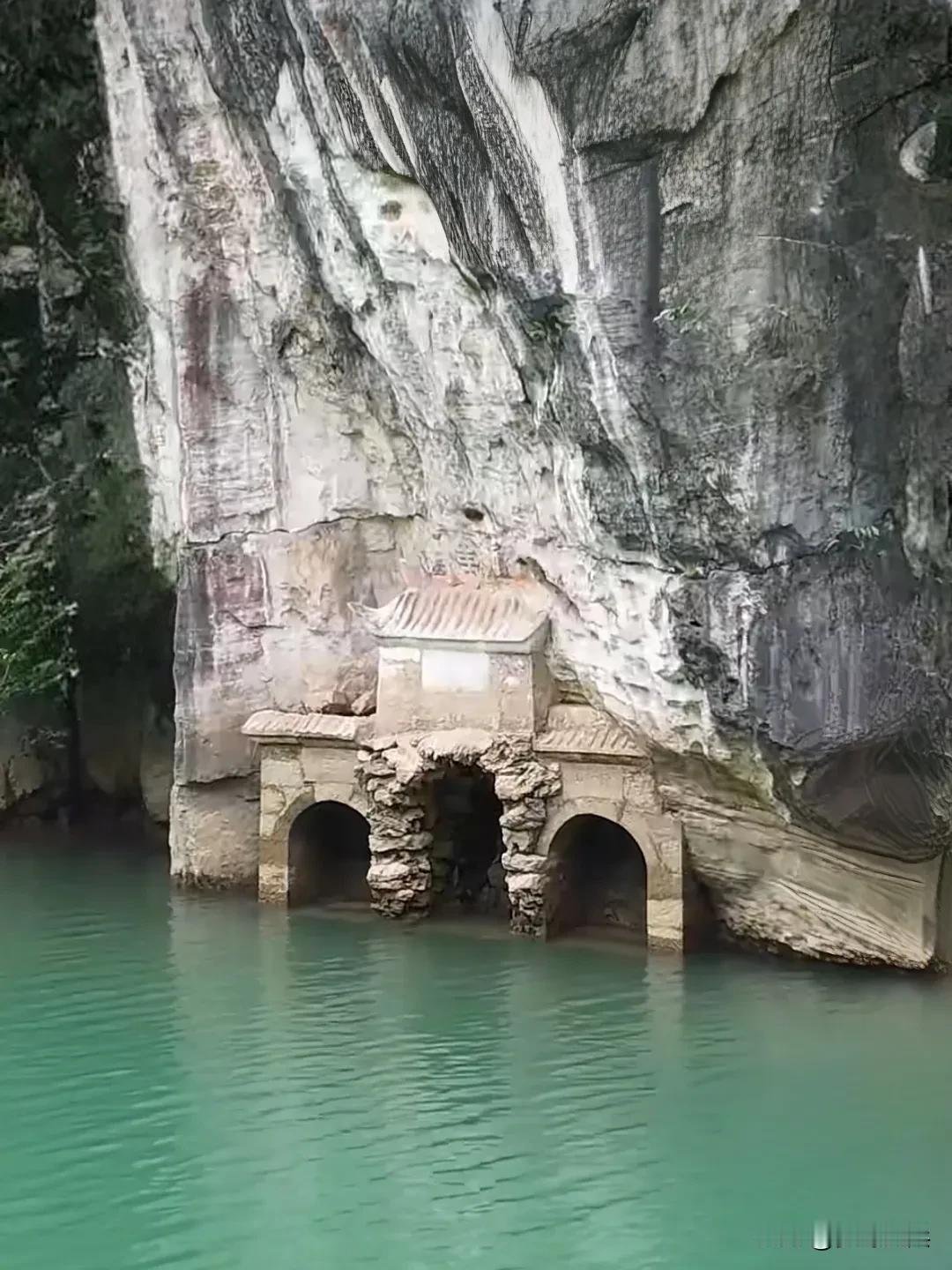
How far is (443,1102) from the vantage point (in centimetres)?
1008

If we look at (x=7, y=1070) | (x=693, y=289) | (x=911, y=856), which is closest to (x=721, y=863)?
(x=911, y=856)

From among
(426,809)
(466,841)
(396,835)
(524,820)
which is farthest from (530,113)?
(466,841)

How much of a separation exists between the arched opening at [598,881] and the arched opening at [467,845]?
0.69 metres

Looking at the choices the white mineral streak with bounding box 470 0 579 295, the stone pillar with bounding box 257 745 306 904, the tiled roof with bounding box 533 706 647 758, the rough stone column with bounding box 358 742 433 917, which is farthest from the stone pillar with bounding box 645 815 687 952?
the white mineral streak with bounding box 470 0 579 295

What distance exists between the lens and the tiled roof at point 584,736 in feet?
43.1

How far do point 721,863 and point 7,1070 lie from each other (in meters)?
5.49

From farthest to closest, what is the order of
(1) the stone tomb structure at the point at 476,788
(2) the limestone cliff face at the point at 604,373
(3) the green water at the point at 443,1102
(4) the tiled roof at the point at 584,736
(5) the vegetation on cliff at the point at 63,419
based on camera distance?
(5) the vegetation on cliff at the point at 63,419, (1) the stone tomb structure at the point at 476,788, (4) the tiled roof at the point at 584,736, (2) the limestone cliff face at the point at 604,373, (3) the green water at the point at 443,1102

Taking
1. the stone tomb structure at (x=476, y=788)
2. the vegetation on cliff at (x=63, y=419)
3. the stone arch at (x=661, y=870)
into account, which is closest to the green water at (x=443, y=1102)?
the stone arch at (x=661, y=870)

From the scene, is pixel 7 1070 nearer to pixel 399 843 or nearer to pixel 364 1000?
pixel 364 1000

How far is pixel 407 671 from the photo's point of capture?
1417 cm

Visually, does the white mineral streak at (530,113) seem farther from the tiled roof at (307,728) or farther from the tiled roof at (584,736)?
the tiled roof at (307,728)

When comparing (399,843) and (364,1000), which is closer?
(364,1000)

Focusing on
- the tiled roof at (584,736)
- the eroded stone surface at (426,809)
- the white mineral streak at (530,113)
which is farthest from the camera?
the eroded stone surface at (426,809)

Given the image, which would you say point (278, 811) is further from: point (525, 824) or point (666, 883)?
point (666, 883)
